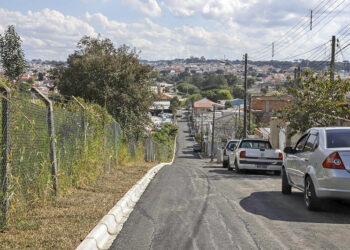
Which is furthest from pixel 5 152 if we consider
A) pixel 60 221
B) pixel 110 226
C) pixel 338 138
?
pixel 338 138

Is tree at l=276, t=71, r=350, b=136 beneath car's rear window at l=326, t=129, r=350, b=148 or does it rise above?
above

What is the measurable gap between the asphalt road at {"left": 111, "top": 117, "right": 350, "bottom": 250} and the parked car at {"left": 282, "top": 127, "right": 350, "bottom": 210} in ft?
1.31

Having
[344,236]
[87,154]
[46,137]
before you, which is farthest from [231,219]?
[87,154]

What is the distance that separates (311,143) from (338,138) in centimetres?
76

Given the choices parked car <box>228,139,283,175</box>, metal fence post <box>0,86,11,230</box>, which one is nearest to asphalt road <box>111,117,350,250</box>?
metal fence post <box>0,86,11,230</box>

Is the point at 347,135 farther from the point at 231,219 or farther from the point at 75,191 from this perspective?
the point at 75,191

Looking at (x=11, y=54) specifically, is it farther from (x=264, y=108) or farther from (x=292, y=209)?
(x=264, y=108)

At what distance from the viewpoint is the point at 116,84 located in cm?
2828

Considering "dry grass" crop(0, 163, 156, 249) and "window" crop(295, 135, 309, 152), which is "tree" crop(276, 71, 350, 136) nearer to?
"window" crop(295, 135, 309, 152)

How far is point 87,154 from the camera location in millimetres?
11750

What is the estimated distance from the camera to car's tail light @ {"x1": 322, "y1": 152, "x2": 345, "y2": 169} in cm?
810

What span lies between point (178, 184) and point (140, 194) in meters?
2.37

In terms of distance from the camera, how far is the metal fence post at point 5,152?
6395 millimetres

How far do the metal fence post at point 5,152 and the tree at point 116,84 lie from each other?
20574 millimetres
